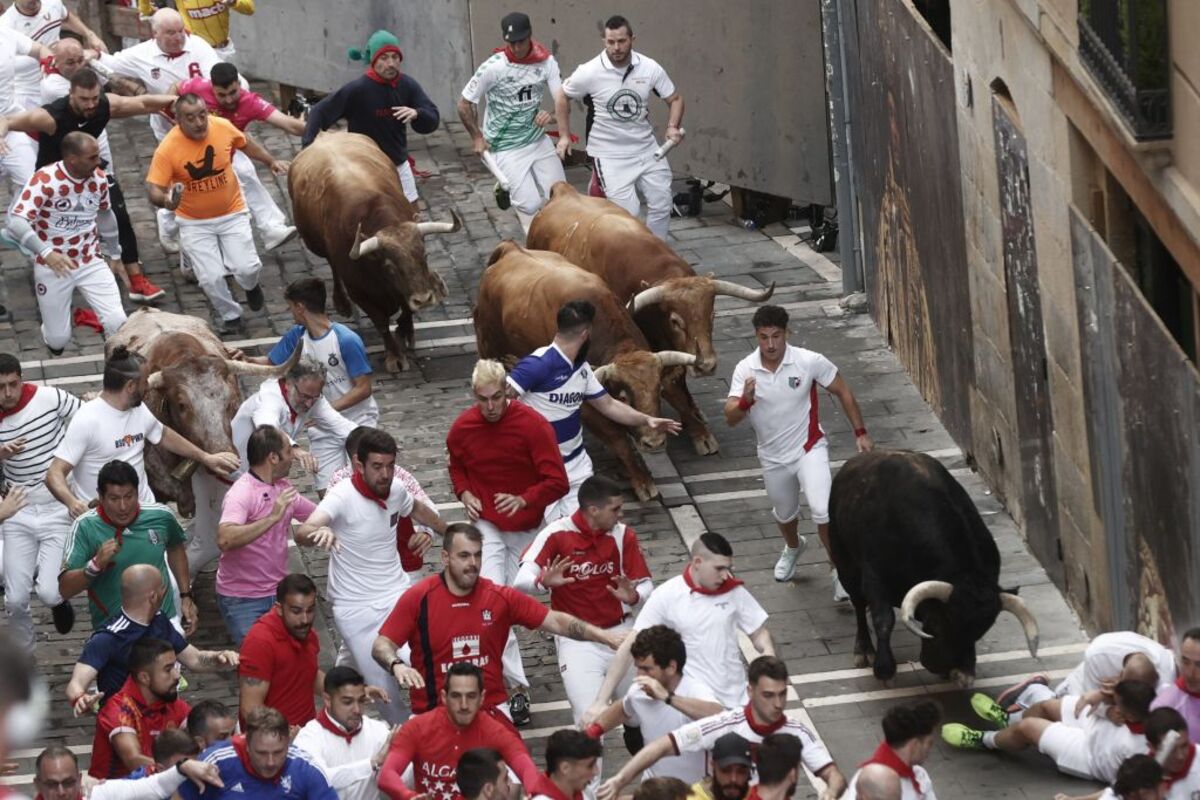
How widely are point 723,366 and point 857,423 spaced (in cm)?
458

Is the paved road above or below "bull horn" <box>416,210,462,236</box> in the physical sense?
below

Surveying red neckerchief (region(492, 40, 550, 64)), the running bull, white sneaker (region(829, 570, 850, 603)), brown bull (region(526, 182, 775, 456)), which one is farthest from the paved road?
red neckerchief (region(492, 40, 550, 64))

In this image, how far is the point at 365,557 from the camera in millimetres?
12477

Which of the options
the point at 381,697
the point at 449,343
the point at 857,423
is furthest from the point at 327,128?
the point at 381,697

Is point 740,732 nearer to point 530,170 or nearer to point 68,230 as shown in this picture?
point 68,230

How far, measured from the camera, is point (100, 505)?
493 inches

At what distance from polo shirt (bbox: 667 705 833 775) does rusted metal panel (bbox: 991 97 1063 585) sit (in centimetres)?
496

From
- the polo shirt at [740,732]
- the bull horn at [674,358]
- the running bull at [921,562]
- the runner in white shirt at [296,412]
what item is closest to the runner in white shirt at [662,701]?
the polo shirt at [740,732]

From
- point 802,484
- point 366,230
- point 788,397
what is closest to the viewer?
point 788,397

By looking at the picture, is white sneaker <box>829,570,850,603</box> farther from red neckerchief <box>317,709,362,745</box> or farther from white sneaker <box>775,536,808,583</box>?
red neckerchief <box>317,709,362,745</box>

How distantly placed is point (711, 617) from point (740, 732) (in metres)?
1.33

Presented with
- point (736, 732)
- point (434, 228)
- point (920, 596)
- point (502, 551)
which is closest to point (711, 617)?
point (736, 732)

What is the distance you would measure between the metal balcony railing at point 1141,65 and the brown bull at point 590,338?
4924 mm

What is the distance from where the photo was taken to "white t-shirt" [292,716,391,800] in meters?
10.5
